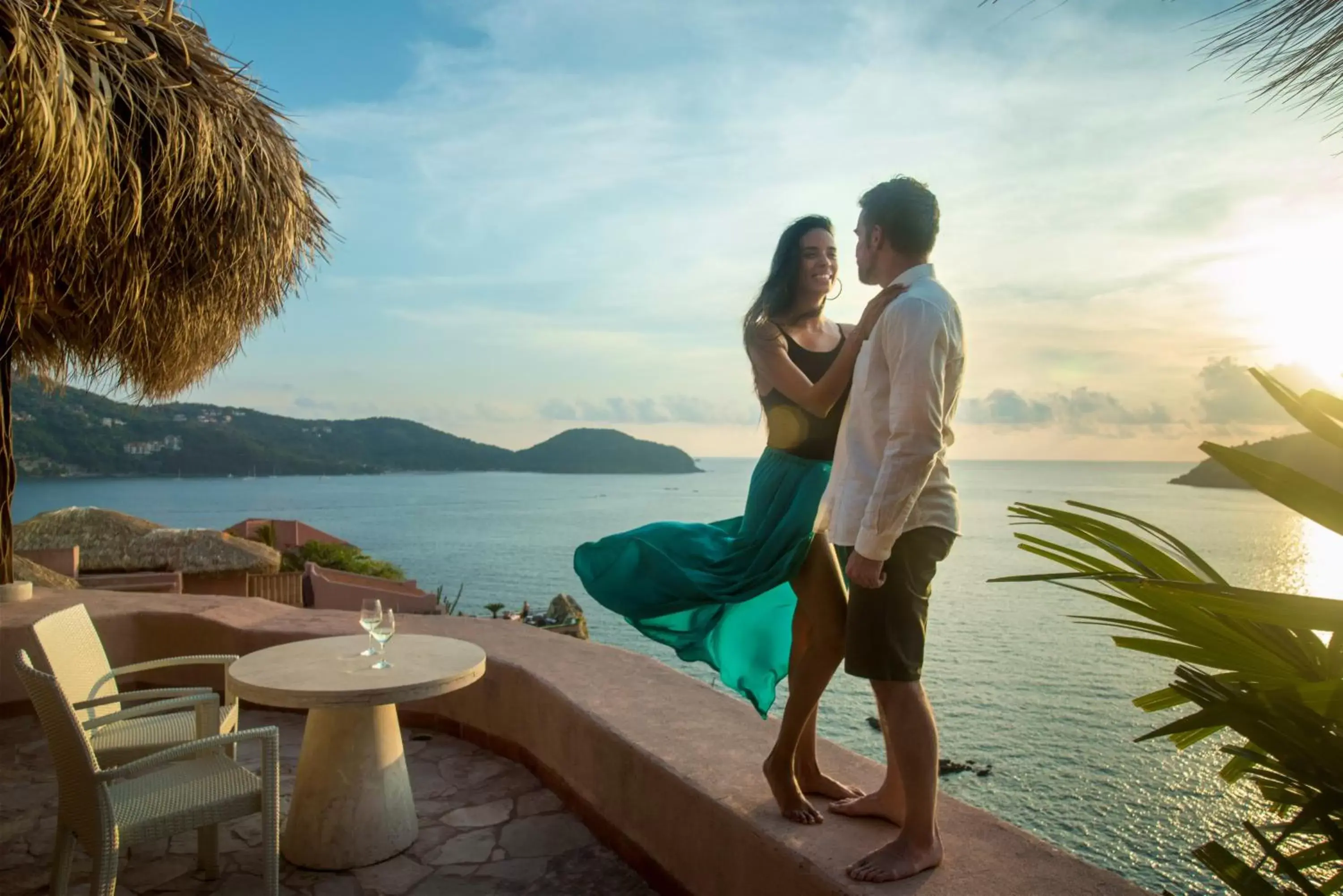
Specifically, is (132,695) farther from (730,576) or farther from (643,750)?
(730,576)

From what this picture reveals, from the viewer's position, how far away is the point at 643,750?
8.63 feet

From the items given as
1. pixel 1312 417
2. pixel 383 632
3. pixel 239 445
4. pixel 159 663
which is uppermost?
pixel 239 445

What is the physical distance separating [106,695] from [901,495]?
9.51 feet

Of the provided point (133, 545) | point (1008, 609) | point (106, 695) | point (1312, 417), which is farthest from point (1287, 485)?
point (1008, 609)

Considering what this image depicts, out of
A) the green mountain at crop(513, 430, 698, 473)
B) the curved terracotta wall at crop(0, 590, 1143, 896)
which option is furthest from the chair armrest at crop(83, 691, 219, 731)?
the green mountain at crop(513, 430, 698, 473)

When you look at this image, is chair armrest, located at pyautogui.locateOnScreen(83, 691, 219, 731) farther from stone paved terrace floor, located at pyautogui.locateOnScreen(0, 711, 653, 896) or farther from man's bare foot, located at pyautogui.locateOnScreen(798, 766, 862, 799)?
man's bare foot, located at pyautogui.locateOnScreen(798, 766, 862, 799)

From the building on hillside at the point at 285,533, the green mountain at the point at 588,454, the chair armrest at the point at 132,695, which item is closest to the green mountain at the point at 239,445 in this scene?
the green mountain at the point at 588,454

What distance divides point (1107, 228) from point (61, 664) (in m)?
61.8

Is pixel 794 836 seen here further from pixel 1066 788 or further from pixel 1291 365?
pixel 1066 788

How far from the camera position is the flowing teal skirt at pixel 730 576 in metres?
2.35

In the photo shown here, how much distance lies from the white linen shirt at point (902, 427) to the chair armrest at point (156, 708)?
2.12m

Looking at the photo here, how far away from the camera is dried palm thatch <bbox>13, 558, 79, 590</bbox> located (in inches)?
338

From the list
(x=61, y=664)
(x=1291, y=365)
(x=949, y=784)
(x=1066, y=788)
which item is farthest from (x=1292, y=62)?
(x=1066, y=788)

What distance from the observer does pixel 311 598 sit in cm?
1758
